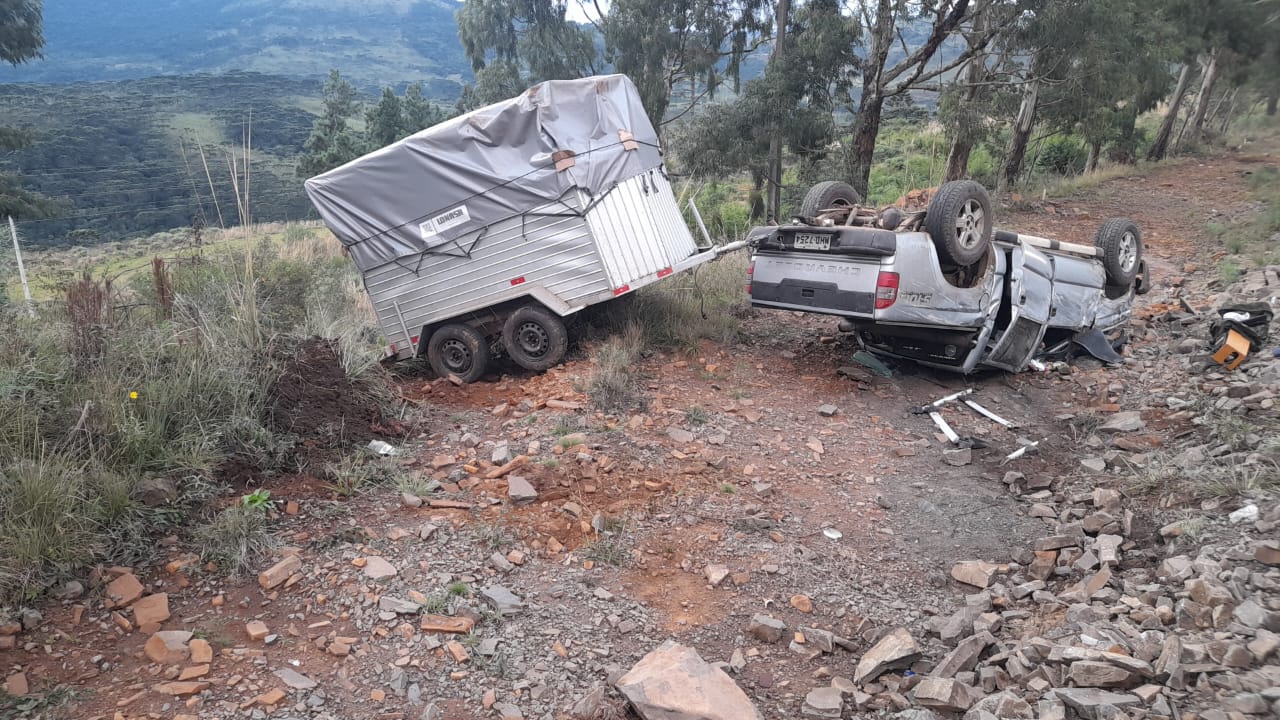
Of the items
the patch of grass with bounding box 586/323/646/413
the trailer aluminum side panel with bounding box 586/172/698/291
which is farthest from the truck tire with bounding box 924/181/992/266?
the patch of grass with bounding box 586/323/646/413

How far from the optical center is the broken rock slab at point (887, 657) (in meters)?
3.50

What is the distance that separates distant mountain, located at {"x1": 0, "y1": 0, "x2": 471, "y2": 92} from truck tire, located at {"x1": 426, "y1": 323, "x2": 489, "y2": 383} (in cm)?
9863

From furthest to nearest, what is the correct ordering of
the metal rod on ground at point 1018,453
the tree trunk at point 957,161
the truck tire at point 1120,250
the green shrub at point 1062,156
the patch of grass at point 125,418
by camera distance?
the green shrub at point 1062,156, the tree trunk at point 957,161, the truck tire at point 1120,250, the metal rod on ground at point 1018,453, the patch of grass at point 125,418

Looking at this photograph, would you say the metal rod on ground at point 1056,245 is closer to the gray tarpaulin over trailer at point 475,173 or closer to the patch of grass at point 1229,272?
the patch of grass at point 1229,272

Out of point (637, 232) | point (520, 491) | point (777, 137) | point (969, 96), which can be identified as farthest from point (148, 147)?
point (520, 491)

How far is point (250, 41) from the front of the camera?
432 feet

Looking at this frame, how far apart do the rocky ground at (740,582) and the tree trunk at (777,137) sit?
1216 centimetres

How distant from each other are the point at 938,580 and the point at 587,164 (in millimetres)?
5354

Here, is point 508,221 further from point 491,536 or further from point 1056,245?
Answer: point 1056,245

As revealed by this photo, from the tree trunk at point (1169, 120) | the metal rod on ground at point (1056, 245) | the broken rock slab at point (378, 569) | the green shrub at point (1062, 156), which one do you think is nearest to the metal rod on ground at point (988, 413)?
the metal rod on ground at point (1056, 245)

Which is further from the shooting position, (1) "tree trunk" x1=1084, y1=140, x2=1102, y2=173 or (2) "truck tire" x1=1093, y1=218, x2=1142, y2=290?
(1) "tree trunk" x1=1084, y1=140, x2=1102, y2=173

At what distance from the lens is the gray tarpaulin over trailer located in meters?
7.79

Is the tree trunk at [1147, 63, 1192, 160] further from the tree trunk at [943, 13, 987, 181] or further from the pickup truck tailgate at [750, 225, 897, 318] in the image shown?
the pickup truck tailgate at [750, 225, 897, 318]

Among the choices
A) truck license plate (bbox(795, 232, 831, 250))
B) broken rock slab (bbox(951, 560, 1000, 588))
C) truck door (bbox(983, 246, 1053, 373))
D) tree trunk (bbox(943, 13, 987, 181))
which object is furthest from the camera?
tree trunk (bbox(943, 13, 987, 181))
